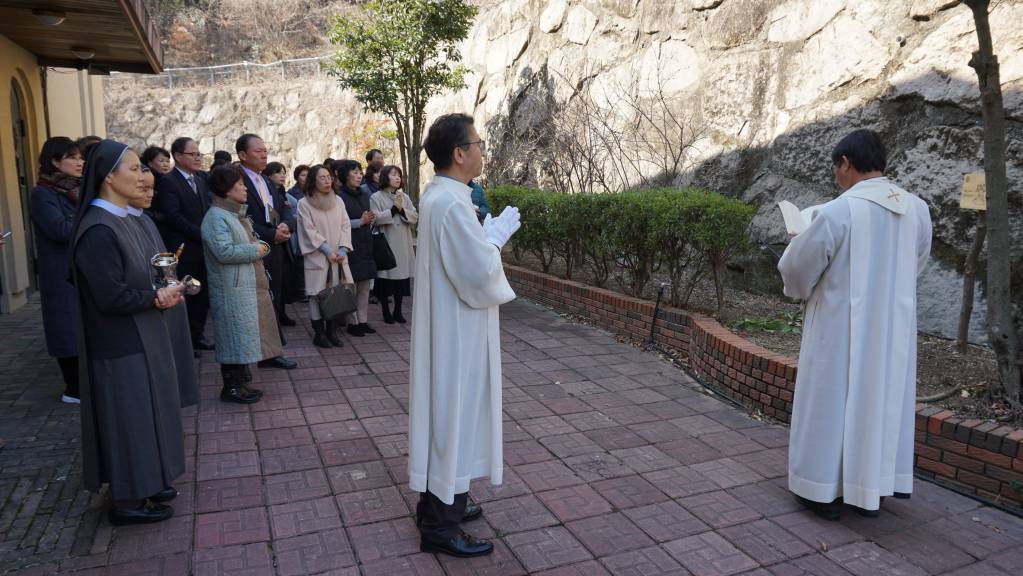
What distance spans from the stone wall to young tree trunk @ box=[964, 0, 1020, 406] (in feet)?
6.43

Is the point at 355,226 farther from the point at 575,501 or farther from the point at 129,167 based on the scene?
the point at 575,501

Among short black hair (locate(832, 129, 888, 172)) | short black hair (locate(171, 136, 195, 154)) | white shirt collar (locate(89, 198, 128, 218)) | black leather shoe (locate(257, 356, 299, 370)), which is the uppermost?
short black hair (locate(171, 136, 195, 154))

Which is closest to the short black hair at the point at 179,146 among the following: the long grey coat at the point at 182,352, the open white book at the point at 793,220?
the long grey coat at the point at 182,352

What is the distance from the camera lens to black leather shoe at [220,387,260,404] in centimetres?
512

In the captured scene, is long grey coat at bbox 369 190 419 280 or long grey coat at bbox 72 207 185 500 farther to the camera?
long grey coat at bbox 369 190 419 280

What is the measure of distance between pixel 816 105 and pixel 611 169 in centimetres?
359

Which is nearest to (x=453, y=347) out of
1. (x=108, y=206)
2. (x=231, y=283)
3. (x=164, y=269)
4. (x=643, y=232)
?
(x=164, y=269)

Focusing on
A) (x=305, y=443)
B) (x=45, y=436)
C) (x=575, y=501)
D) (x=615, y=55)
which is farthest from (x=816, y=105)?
(x=45, y=436)

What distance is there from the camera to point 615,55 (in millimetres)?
11734

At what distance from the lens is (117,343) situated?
324 cm

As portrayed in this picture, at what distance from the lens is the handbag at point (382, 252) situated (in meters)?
7.46

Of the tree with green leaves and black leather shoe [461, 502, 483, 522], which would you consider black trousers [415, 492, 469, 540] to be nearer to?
black leather shoe [461, 502, 483, 522]

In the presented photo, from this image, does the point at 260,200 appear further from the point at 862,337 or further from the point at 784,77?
the point at 784,77

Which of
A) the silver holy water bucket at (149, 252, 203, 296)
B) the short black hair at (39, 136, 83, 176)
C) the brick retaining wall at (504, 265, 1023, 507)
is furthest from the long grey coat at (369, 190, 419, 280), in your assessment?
the silver holy water bucket at (149, 252, 203, 296)
